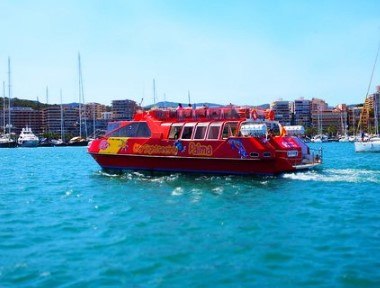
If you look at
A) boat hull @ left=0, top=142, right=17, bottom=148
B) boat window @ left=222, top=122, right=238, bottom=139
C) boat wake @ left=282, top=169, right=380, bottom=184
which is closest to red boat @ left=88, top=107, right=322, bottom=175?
boat window @ left=222, top=122, right=238, bottom=139

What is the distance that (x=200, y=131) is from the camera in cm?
2661

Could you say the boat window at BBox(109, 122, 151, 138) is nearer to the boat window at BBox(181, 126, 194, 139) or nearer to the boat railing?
the boat railing

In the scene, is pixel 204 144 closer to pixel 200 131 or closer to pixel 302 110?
pixel 200 131

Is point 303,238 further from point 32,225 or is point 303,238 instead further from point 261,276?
point 32,225

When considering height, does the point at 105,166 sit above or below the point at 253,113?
below

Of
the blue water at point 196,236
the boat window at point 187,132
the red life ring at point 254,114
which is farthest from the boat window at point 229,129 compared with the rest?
the blue water at point 196,236

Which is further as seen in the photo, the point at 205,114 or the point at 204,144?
the point at 205,114

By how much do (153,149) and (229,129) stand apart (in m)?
4.50

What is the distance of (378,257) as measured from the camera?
9.71 meters

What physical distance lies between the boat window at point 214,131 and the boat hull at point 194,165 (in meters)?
1.29

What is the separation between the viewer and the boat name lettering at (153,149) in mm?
26828

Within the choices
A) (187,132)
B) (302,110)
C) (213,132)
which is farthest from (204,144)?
(302,110)

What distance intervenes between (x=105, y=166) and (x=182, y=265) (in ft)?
70.4

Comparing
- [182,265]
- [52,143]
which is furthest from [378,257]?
[52,143]
